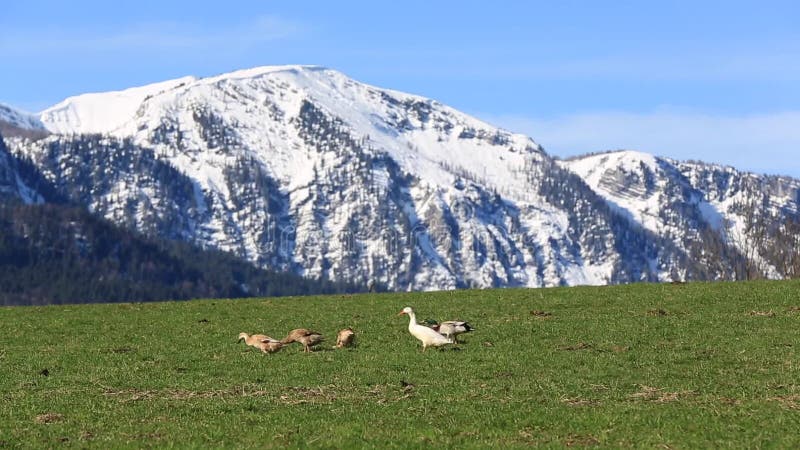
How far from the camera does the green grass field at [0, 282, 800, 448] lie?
23.6 m

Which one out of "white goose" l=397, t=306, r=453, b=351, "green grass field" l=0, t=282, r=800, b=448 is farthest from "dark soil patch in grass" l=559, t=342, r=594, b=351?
"white goose" l=397, t=306, r=453, b=351

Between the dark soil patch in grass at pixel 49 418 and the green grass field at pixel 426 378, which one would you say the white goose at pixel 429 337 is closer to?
the green grass field at pixel 426 378

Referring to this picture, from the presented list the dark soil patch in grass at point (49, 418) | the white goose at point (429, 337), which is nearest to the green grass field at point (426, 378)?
the dark soil patch in grass at point (49, 418)

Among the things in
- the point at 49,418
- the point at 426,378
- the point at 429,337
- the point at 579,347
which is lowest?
the point at 49,418

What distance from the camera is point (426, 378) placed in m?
31.7

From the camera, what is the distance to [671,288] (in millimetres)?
59062

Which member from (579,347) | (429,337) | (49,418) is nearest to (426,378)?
(429,337)

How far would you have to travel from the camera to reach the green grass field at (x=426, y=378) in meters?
23.6

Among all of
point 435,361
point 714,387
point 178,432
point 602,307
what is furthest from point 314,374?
point 602,307

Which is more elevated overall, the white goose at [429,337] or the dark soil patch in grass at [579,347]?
the white goose at [429,337]

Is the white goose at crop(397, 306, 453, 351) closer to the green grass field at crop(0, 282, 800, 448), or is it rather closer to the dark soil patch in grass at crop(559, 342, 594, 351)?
the green grass field at crop(0, 282, 800, 448)

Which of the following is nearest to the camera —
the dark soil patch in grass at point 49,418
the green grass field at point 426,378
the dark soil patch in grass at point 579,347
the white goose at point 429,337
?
the green grass field at point 426,378

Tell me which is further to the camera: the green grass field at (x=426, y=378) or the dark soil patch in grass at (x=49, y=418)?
the dark soil patch in grass at (x=49, y=418)

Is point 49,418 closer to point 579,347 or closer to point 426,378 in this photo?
point 426,378
